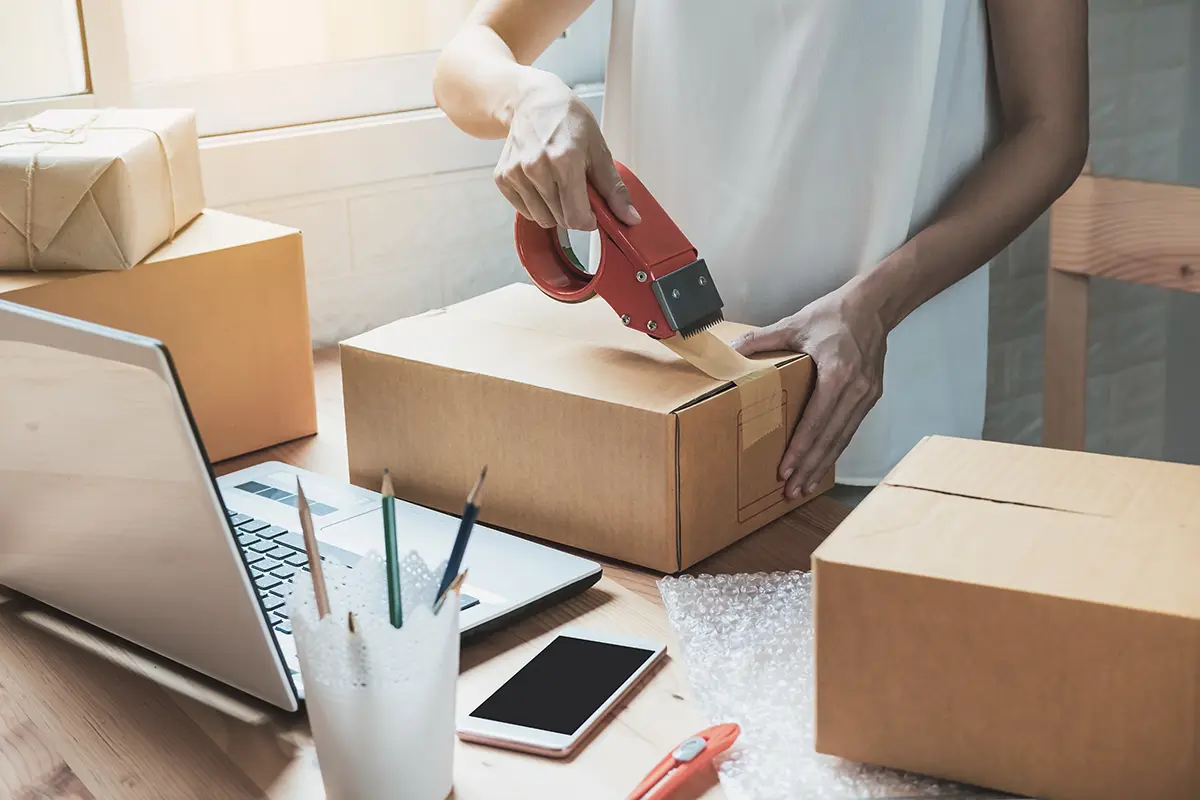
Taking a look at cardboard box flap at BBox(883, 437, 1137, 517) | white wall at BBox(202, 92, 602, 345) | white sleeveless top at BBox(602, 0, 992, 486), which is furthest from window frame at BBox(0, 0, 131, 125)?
cardboard box flap at BBox(883, 437, 1137, 517)

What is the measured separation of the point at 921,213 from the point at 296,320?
0.60 metres

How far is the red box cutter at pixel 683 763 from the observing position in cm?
63

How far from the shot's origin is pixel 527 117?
3.25ft

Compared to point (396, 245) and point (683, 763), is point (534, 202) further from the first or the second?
point (396, 245)

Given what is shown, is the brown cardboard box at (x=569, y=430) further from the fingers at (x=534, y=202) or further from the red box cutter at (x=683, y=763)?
the red box cutter at (x=683, y=763)

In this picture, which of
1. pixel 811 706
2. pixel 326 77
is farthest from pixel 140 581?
pixel 326 77

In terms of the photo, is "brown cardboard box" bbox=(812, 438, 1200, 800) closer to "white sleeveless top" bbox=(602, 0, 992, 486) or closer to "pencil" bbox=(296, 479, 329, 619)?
"pencil" bbox=(296, 479, 329, 619)

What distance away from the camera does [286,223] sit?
1.51 meters

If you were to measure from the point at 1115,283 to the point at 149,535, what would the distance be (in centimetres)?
175

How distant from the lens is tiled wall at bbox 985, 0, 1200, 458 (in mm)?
1920

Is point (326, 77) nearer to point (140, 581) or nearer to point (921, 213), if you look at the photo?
point (921, 213)

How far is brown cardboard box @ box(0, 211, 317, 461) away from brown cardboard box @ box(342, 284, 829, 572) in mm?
154

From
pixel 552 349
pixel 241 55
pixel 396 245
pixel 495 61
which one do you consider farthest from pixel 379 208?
pixel 552 349

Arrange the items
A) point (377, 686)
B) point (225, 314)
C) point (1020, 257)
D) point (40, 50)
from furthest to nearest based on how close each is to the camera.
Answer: point (1020, 257)
point (40, 50)
point (225, 314)
point (377, 686)
